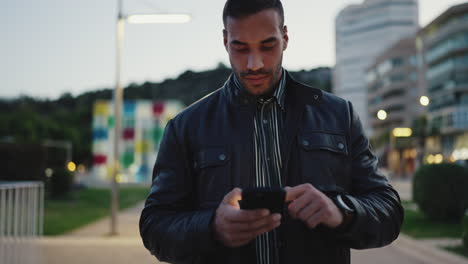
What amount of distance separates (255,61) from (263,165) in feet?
1.08

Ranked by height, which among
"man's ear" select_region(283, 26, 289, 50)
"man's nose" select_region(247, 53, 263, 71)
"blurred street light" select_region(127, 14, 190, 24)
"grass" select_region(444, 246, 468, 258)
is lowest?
"grass" select_region(444, 246, 468, 258)

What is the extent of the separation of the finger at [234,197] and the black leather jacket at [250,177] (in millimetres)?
155

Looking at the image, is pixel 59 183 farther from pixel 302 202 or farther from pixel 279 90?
pixel 302 202

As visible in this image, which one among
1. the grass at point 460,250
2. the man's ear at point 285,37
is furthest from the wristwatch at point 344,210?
the grass at point 460,250

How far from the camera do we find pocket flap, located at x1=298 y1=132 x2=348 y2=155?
1.77 meters

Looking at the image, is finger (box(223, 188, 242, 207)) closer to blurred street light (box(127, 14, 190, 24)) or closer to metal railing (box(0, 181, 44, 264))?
metal railing (box(0, 181, 44, 264))

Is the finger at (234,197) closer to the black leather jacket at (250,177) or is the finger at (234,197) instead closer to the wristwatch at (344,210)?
the black leather jacket at (250,177)

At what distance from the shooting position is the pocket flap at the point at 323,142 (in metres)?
1.77

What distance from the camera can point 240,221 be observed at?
4.61 ft

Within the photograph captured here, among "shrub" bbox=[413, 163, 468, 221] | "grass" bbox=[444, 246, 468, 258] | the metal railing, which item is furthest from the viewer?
"shrub" bbox=[413, 163, 468, 221]

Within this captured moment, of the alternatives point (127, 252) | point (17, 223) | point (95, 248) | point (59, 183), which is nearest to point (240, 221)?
point (17, 223)

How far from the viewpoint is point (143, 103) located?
117 feet

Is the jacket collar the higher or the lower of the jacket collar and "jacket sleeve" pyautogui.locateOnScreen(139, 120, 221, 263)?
the higher

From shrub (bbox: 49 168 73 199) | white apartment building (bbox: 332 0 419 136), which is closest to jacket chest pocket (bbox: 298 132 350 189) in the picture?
shrub (bbox: 49 168 73 199)
